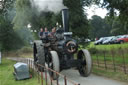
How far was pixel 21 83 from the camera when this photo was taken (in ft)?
24.9

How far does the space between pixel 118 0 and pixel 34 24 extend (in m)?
7.55

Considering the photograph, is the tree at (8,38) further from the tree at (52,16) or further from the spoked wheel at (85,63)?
the spoked wheel at (85,63)

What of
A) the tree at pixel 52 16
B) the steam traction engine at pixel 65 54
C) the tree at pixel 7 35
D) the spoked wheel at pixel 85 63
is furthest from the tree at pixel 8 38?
the spoked wheel at pixel 85 63

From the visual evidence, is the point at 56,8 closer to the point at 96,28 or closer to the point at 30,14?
the point at 30,14

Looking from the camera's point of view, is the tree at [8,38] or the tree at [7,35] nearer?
the tree at [7,35]

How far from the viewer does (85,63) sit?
24.8 feet

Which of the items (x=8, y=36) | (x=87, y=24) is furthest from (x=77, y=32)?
(x=8, y=36)

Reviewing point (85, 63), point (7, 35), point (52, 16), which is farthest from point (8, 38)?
point (85, 63)

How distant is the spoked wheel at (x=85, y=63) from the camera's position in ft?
23.6

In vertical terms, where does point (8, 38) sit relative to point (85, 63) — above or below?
above

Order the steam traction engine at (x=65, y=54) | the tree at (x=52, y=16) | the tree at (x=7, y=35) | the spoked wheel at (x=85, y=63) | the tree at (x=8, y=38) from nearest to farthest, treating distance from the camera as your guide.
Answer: the steam traction engine at (x=65, y=54) < the spoked wheel at (x=85, y=63) < the tree at (x=52, y=16) < the tree at (x=7, y=35) < the tree at (x=8, y=38)

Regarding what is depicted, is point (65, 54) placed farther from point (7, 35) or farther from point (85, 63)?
point (7, 35)

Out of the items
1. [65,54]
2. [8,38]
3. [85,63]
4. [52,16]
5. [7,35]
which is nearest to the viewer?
[65,54]

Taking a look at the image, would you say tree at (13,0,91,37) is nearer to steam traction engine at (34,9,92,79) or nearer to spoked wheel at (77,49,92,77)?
steam traction engine at (34,9,92,79)
